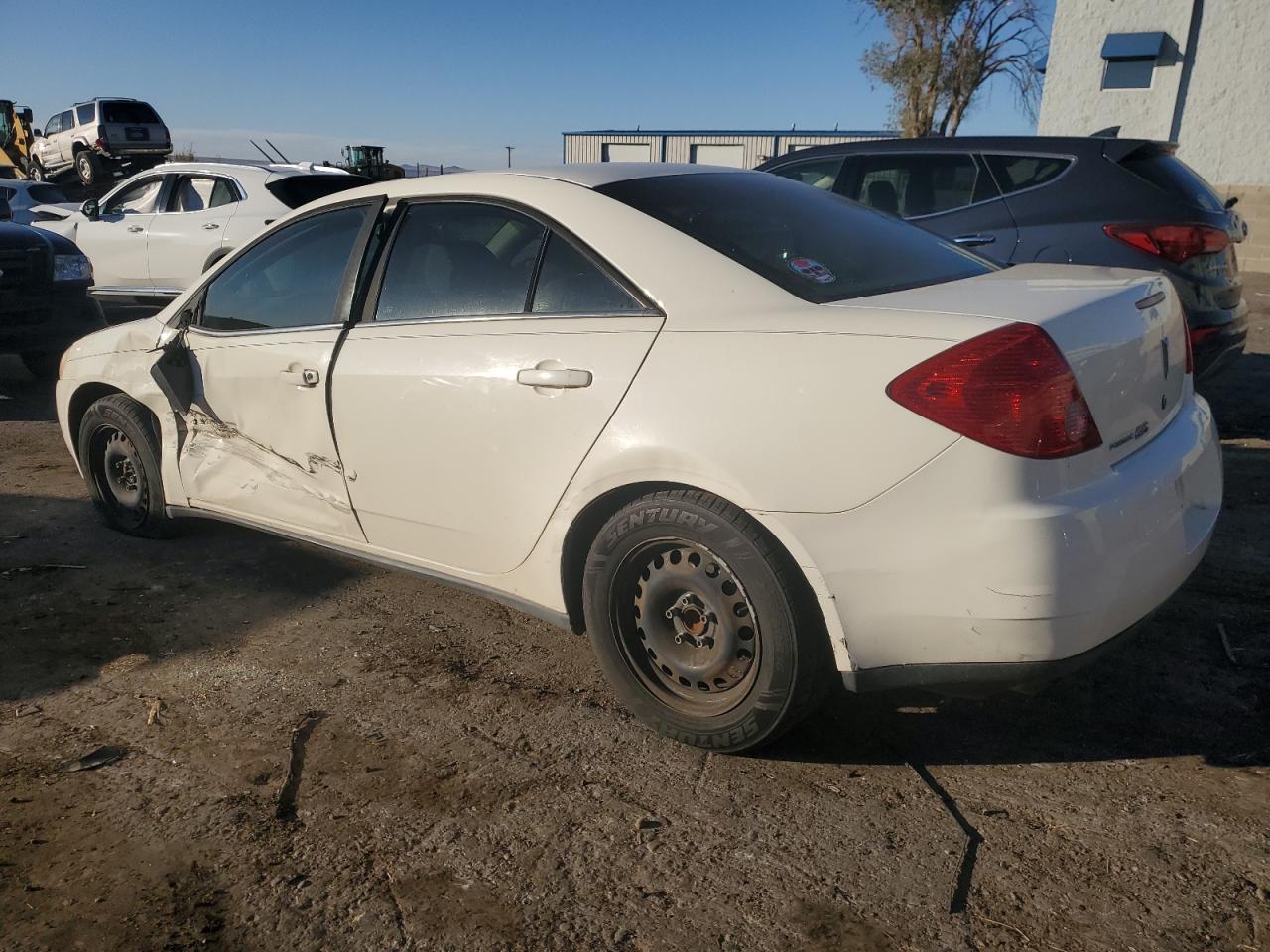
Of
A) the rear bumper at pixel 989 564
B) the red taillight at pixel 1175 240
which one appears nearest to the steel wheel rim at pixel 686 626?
the rear bumper at pixel 989 564

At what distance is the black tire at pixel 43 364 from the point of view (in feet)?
27.4

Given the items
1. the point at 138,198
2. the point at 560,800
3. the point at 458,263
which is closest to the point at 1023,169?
the point at 458,263

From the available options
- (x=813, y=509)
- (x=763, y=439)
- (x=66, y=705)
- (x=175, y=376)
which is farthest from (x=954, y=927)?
(x=175, y=376)

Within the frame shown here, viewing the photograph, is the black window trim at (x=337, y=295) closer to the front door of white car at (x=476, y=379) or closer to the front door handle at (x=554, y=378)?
the front door of white car at (x=476, y=379)

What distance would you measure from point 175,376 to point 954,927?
10.9 feet

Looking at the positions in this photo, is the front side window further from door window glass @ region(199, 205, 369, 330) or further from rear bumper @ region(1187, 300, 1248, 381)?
rear bumper @ region(1187, 300, 1248, 381)

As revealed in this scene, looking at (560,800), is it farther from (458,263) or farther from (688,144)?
(688,144)

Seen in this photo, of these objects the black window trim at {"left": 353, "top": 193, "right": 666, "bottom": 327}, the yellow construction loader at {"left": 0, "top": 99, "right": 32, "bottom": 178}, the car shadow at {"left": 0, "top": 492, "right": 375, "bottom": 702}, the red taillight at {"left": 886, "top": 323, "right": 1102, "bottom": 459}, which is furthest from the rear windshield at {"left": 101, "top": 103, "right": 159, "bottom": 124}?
the red taillight at {"left": 886, "top": 323, "right": 1102, "bottom": 459}

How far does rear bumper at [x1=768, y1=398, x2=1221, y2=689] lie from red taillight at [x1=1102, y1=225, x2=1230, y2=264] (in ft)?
10.3

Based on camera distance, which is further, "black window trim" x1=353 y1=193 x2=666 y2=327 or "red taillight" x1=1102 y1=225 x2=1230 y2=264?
"red taillight" x1=1102 y1=225 x2=1230 y2=264

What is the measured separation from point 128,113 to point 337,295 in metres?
28.5

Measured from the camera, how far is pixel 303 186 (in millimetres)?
10008

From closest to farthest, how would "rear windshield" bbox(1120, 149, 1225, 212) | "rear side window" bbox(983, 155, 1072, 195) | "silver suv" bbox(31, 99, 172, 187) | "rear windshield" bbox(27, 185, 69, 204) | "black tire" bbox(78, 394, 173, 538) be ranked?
1. "black tire" bbox(78, 394, 173, 538)
2. "rear windshield" bbox(1120, 149, 1225, 212)
3. "rear side window" bbox(983, 155, 1072, 195)
4. "rear windshield" bbox(27, 185, 69, 204)
5. "silver suv" bbox(31, 99, 172, 187)

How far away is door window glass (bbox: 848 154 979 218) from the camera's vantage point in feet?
19.3
